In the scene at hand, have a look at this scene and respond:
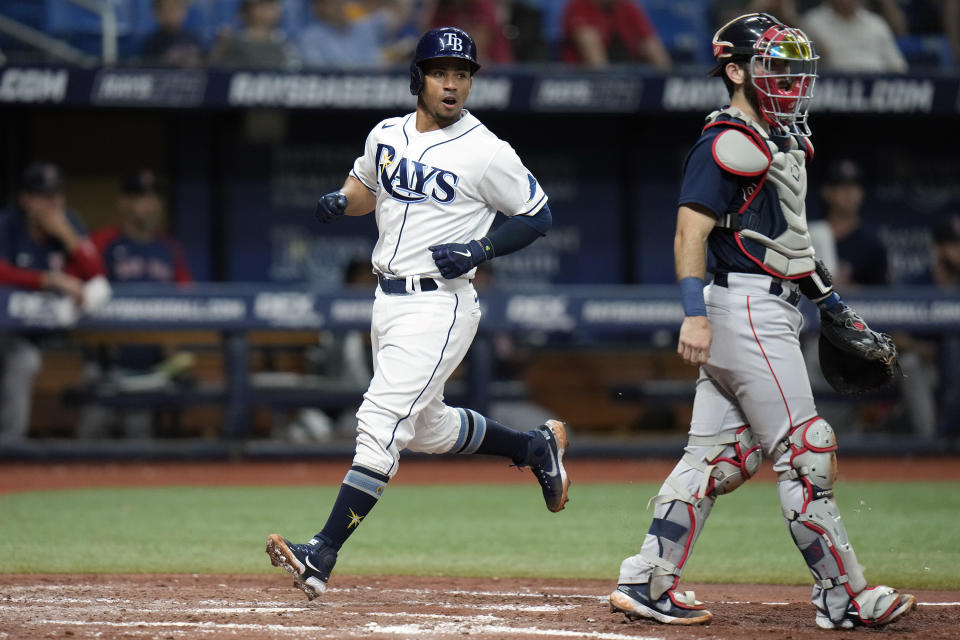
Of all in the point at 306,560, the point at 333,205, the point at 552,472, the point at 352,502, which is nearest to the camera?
the point at 306,560

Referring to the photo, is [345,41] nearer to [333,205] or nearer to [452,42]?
[333,205]

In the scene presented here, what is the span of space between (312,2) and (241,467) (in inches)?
163

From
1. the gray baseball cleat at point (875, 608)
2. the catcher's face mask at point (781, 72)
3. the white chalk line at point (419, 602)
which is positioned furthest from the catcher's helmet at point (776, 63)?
the white chalk line at point (419, 602)

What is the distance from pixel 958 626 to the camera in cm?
385

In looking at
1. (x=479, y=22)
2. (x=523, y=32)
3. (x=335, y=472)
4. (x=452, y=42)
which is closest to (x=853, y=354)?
(x=452, y=42)

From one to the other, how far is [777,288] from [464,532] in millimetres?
2773

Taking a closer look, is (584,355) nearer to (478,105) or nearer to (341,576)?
(478,105)

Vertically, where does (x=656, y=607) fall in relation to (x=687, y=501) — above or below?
below

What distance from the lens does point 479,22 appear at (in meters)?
10.5

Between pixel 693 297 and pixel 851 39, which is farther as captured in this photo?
pixel 851 39

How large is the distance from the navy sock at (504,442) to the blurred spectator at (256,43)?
19.7ft

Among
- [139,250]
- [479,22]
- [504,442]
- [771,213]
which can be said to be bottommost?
[504,442]

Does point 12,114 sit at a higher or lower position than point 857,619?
higher

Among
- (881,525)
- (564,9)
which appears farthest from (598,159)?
(881,525)
